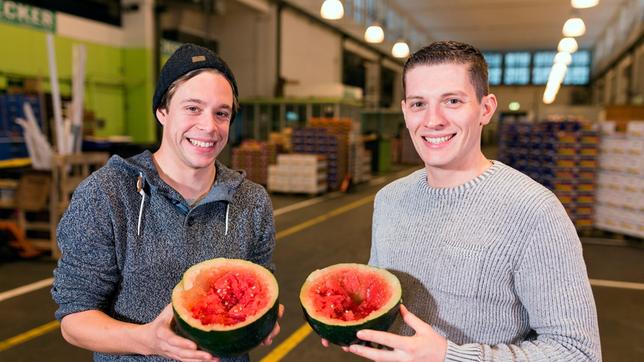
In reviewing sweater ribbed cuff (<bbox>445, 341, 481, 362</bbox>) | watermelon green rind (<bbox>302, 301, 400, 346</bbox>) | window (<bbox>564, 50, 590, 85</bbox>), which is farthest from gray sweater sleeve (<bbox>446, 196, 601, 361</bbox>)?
window (<bbox>564, 50, 590, 85</bbox>)

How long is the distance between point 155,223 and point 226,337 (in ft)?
1.85

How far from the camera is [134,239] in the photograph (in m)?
1.73

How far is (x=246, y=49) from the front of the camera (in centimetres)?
1967

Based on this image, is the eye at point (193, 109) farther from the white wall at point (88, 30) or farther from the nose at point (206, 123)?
the white wall at point (88, 30)

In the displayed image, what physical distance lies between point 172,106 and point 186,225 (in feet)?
1.47

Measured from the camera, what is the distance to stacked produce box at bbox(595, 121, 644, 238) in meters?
8.79

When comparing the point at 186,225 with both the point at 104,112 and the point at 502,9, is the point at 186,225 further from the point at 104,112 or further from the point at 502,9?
the point at 502,9

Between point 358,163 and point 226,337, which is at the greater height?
point 226,337

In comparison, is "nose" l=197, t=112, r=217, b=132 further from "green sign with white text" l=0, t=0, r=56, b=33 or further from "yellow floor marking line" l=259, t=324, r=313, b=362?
"green sign with white text" l=0, t=0, r=56, b=33

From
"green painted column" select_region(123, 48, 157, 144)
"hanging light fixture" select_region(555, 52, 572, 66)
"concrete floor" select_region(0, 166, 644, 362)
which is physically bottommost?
"concrete floor" select_region(0, 166, 644, 362)

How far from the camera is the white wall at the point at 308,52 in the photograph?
2039cm

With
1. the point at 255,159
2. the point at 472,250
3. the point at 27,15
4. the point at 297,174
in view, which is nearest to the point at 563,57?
the point at 297,174

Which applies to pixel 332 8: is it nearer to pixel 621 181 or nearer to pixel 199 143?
pixel 621 181

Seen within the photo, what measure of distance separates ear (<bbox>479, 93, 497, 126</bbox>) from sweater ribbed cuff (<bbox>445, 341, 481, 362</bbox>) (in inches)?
29.3
